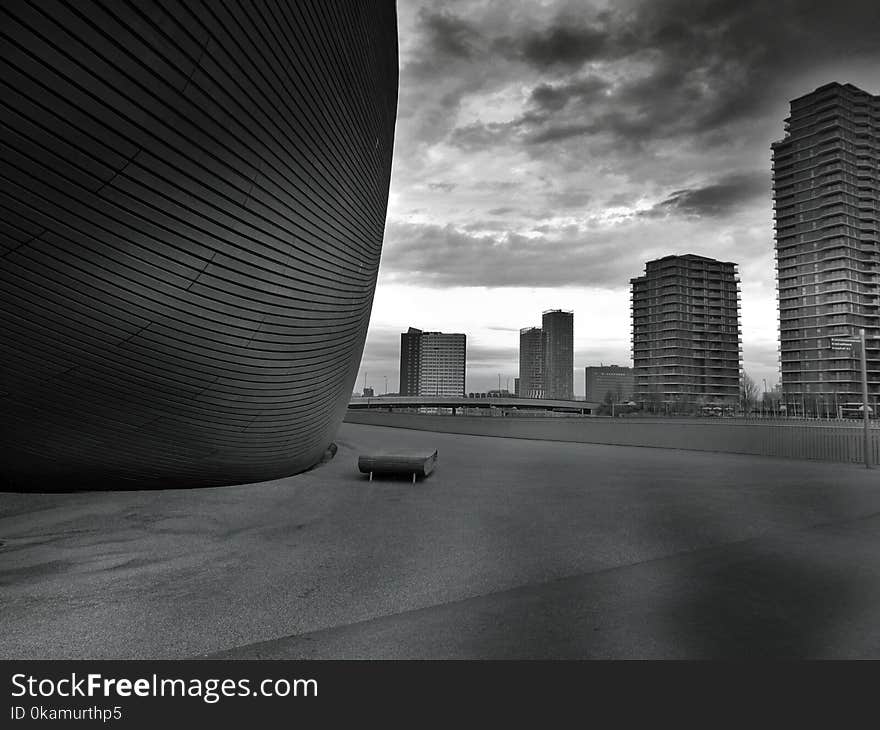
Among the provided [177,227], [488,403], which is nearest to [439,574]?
[177,227]

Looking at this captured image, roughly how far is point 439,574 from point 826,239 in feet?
334

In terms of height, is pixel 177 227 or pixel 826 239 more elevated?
pixel 826 239

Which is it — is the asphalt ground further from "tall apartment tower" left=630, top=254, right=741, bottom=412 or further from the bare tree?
"tall apartment tower" left=630, top=254, right=741, bottom=412

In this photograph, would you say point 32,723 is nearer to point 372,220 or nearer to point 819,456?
point 372,220

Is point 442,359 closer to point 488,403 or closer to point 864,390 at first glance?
point 488,403

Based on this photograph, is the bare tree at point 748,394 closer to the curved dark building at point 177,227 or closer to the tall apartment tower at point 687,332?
the tall apartment tower at point 687,332

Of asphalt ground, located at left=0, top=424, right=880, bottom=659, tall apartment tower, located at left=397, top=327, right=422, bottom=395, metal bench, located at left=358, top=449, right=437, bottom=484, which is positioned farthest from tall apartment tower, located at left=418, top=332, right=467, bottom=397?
asphalt ground, located at left=0, top=424, right=880, bottom=659

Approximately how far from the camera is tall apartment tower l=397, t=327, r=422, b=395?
186625 mm

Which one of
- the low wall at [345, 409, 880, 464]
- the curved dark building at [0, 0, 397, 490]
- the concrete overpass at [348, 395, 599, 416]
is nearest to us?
the curved dark building at [0, 0, 397, 490]

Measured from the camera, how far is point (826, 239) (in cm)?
8375

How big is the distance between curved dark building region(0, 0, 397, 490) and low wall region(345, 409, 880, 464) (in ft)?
42.0

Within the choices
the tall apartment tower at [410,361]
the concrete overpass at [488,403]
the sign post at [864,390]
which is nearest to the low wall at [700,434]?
the sign post at [864,390]

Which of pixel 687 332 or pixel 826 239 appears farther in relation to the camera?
pixel 687 332

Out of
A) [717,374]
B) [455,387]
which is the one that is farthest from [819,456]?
[455,387]
